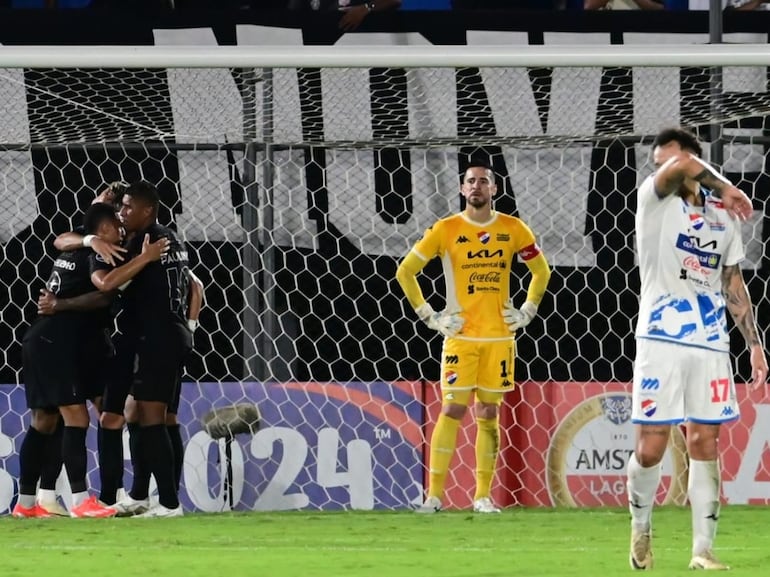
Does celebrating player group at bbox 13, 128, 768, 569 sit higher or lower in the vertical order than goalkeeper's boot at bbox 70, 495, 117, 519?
higher

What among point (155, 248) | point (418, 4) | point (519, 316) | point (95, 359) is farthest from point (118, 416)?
point (418, 4)

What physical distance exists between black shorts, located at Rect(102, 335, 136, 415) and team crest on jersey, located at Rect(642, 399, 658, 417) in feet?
11.5

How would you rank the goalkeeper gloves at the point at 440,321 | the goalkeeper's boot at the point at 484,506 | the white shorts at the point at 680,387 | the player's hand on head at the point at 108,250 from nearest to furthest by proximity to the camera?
the white shorts at the point at 680,387, the player's hand on head at the point at 108,250, the goalkeeper's boot at the point at 484,506, the goalkeeper gloves at the point at 440,321

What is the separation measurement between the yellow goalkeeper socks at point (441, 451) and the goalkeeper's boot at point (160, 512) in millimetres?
1337

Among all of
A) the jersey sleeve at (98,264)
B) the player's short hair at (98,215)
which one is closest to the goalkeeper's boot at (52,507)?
the jersey sleeve at (98,264)

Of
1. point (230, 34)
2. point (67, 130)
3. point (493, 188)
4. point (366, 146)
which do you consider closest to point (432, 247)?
point (493, 188)

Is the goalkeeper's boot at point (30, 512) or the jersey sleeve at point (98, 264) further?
the goalkeeper's boot at point (30, 512)

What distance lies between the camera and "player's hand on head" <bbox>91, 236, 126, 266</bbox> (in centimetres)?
800

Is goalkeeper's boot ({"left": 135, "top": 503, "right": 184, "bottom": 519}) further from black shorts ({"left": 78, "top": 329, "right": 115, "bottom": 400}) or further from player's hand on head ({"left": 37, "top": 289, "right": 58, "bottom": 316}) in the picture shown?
player's hand on head ({"left": 37, "top": 289, "right": 58, "bottom": 316})

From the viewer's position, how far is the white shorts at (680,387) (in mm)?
5312

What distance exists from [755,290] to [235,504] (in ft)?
10.5

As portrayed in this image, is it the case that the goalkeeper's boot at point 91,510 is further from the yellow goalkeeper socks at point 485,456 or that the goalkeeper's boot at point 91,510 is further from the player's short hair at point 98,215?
the yellow goalkeeper socks at point 485,456

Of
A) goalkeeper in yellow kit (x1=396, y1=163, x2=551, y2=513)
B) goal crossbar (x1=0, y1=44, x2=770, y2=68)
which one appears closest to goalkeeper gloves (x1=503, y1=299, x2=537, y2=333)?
goalkeeper in yellow kit (x1=396, y1=163, x2=551, y2=513)

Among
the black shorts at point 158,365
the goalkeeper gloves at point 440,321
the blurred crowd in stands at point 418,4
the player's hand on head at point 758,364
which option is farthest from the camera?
the blurred crowd in stands at point 418,4
